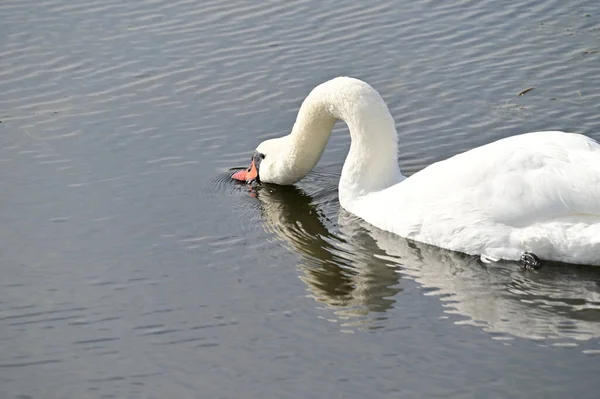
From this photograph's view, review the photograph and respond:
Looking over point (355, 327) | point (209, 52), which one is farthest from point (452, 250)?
point (209, 52)

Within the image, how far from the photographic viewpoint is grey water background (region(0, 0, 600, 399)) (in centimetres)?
815

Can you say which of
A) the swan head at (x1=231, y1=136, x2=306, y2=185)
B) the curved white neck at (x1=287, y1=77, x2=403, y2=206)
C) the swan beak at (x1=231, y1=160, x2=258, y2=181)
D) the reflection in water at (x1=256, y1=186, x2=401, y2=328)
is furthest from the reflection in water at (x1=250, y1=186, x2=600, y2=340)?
the swan beak at (x1=231, y1=160, x2=258, y2=181)

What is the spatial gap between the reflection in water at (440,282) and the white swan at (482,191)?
163 mm

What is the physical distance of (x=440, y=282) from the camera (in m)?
9.34

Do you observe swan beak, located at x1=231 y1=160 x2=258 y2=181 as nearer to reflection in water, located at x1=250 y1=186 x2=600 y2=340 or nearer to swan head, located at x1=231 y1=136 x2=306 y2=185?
A: swan head, located at x1=231 y1=136 x2=306 y2=185

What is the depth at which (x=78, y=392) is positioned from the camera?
8.02 metres

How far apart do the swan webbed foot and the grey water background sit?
0.10m

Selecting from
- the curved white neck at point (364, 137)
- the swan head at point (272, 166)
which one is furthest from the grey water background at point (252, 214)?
the curved white neck at point (364, 137)

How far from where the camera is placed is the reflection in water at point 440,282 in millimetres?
8555

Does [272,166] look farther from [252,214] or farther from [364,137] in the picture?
[364,137]

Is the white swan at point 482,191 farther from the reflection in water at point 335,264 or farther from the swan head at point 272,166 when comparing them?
the swan head at point 272,166

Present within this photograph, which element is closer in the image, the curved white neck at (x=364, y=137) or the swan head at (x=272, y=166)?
the curved white neck at (x=364, y=137)

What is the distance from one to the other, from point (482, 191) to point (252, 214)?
2.54m

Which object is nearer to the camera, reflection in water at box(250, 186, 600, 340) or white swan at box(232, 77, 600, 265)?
reflection in water at box(250, 186, 600, 340)
